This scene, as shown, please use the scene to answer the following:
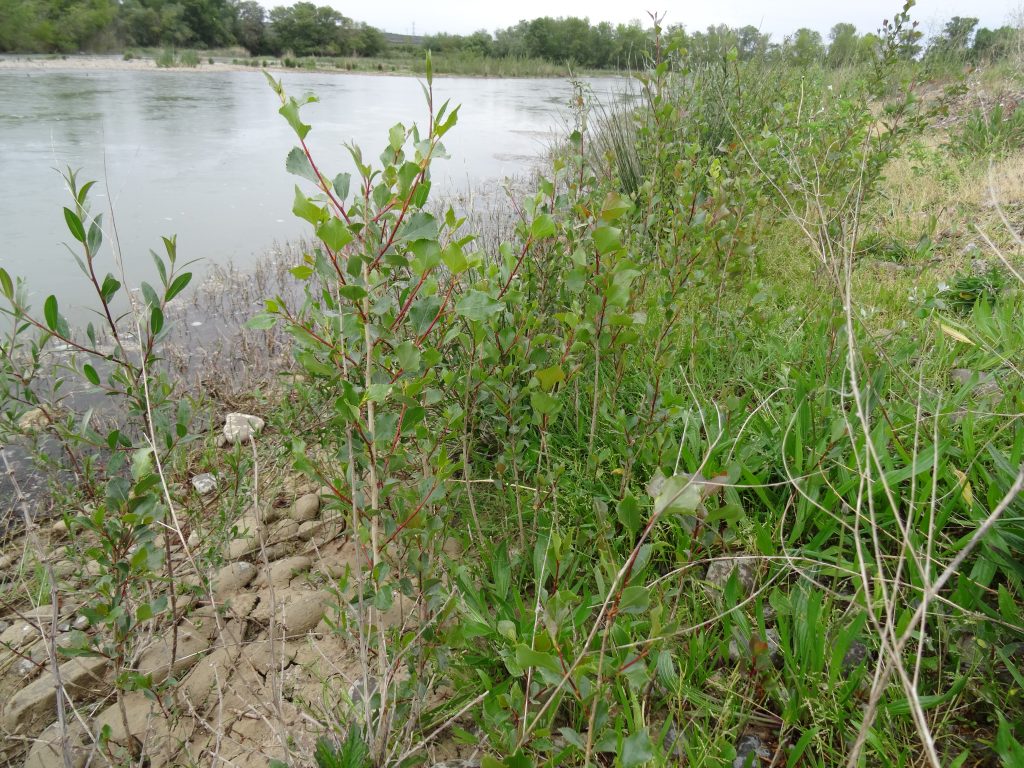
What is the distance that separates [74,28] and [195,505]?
3656 cm

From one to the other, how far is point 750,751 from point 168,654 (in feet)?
5.13

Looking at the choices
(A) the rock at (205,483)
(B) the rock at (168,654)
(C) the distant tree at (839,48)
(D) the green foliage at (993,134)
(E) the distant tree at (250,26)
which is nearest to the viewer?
(B) the rock at (168,654)

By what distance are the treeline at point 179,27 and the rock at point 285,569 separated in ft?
105

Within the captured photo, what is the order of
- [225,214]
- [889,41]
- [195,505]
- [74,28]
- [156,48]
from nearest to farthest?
1. [195,505]
2. [889,41]
3. [225,214]
4. [74,28]
5. [156,48]

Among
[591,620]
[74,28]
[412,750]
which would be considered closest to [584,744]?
[412,750]

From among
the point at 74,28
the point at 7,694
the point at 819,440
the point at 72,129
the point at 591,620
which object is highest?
the point at 74,28

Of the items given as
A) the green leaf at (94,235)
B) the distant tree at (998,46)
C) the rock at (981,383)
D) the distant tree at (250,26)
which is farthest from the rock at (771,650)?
the distant tree at (250,26)

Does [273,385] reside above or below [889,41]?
below

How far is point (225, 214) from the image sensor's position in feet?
20.0

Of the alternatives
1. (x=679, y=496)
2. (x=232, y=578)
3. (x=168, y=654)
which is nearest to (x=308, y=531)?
(x=232, y=578)

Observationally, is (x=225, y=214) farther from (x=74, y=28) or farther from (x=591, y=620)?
(x=74, y=28)

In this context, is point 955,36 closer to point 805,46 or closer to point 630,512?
point 805,46

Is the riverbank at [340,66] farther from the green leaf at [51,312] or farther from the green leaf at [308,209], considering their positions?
the green leaf at [308,209]

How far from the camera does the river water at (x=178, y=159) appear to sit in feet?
16.9
